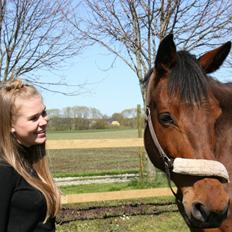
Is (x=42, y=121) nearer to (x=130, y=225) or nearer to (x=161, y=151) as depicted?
(x=161, y=151)

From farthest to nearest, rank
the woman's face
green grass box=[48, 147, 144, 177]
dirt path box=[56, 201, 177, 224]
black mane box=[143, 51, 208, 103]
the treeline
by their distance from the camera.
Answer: the treeline, green grass box=[48, 147, 144, 177], dirt path box=[56, 201, 177, 224], black mane box=[143, 51, 208, 103], the woman's face

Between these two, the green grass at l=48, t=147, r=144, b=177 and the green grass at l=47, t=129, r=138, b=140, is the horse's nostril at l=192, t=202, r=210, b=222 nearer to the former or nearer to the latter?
the green grass at l=48, t=147, r=144, b=177

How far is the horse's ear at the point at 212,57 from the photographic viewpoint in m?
2.78

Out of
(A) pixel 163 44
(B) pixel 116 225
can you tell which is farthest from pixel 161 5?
(A) pixel 163 44

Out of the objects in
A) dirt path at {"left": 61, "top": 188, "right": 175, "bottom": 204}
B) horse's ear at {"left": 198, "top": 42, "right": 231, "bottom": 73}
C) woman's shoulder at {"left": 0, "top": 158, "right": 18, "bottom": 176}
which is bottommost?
dirt path at {"left": 61, "top": 188, "right": 175, "bottom": 204}

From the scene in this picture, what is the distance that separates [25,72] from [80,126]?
24.6m

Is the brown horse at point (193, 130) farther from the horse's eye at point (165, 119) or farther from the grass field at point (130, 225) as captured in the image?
Answer: the grass field at point (130, 225)

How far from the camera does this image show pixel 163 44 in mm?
2613

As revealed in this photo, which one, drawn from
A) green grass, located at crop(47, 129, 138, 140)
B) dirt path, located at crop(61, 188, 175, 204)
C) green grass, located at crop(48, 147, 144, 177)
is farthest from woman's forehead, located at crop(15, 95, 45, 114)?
green grass, located at crop(47, 129, 138, 140)

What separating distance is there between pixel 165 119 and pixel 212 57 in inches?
24.0

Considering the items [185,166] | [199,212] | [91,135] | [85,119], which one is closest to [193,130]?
[185,166]

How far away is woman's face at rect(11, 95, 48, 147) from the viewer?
78.4 inches

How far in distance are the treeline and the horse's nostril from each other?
2498 cm

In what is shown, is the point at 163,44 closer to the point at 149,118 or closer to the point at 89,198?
the point at 149,118
